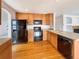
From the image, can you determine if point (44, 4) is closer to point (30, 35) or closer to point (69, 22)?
point (30, 35)

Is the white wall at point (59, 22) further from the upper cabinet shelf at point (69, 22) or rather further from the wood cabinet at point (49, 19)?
the wood cabinet at point (49, 19)

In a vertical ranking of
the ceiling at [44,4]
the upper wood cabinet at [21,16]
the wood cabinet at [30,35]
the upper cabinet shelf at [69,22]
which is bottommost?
the wood cabinet at [30,35]

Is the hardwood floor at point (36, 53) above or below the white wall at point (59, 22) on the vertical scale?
Result: below

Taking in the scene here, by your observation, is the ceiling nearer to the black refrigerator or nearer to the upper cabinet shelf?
the black refrigerator

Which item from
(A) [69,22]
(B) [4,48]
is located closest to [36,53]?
(B) [4,48]

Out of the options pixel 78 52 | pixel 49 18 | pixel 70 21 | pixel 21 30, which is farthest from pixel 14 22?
pixel 78 52

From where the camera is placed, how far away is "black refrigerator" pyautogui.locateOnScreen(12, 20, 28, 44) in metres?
6.71

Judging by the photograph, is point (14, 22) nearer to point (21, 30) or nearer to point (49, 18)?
point (21, 30)

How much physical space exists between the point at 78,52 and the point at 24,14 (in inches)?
225

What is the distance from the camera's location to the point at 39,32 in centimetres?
820

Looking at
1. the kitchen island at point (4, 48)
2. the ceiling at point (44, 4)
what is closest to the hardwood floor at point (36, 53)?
the kitchen island at point (4, 48)

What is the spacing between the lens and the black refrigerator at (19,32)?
671 cm

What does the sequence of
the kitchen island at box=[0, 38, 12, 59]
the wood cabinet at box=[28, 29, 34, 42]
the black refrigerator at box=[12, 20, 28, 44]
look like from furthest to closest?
the wood cabinet at box=[28, 29, 34, 42] → the black refrigerator at box=[12, 20, 28, 44] → the kitchen island at box=[0, 38, 12, 59]

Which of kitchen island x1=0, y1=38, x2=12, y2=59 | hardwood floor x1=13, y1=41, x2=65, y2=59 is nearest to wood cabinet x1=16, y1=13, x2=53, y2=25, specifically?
hardwood floor x1=13, y1=41, x2=65, y2=59
